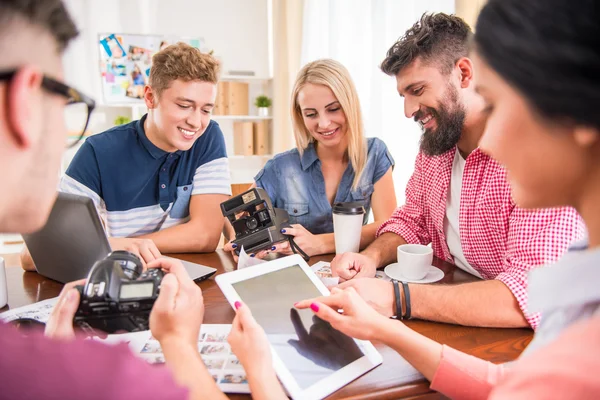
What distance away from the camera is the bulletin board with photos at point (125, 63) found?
399 centimetres

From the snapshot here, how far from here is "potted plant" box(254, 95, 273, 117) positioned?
4.43 metres

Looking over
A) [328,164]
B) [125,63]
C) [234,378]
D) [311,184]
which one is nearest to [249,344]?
[234,378]

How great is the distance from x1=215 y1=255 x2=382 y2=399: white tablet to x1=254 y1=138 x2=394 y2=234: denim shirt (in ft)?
3.18

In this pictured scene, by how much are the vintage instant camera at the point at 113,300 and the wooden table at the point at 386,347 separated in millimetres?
222

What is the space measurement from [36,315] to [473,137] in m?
1.37

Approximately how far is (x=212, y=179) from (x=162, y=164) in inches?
8.7

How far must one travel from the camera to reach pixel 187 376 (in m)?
0.66

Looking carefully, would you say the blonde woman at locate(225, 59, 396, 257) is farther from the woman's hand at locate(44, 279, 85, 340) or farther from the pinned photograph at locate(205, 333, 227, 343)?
the woman's hand at locate(44, 279, 85, 340)

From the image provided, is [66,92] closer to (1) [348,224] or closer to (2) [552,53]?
(2) [552,53]

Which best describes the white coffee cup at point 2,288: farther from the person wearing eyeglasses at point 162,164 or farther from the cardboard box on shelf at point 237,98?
the cardboard box on shelf at point 237,98

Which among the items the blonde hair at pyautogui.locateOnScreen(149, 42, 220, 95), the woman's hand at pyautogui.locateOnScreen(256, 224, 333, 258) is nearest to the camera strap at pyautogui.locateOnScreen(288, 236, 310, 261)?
the woman's hand at pyautogui.locateOnScreen(256, 224, 333, 258)

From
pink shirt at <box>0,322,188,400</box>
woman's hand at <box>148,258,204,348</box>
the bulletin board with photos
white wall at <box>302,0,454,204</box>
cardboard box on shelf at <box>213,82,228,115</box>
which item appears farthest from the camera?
cardboard box on shelf at <box>213,82,228,115</box>

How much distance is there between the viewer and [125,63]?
403 centimetres

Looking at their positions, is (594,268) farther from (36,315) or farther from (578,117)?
(36,315)
